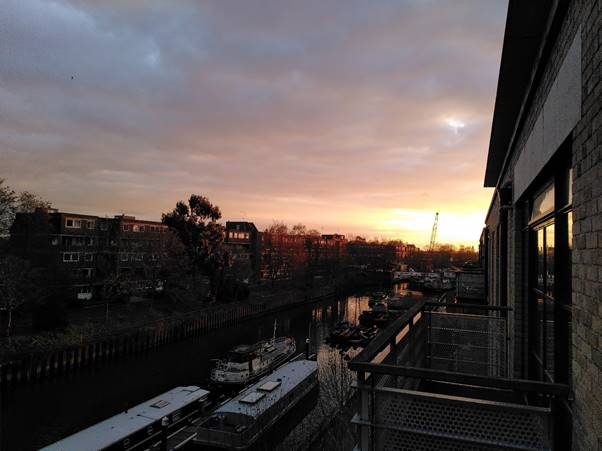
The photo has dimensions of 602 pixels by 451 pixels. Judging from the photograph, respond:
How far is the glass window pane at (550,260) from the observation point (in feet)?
13.2

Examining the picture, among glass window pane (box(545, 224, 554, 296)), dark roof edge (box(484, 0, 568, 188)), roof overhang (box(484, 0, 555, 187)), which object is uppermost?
roof overhang (box(484, 0, 555, 187))

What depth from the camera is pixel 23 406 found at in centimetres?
1839

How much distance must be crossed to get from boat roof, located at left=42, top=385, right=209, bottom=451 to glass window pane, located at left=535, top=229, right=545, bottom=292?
1371 cm

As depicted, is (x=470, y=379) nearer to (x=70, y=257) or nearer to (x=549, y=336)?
(x=549, y=336)

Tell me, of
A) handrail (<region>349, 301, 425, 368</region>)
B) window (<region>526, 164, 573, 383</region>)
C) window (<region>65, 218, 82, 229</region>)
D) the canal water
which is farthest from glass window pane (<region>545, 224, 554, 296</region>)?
window (<region>65, 218, 82, 229</region>)

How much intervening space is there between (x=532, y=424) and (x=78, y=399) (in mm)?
21533

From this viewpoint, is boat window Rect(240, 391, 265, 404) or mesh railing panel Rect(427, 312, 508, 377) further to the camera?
boat window Rect(240, 391, 265, 404)

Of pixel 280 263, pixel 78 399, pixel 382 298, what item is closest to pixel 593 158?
pixel 78 399

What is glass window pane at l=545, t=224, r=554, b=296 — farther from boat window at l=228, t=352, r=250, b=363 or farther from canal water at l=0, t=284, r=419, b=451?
boat window at l=228, t=352, r=250, b=363

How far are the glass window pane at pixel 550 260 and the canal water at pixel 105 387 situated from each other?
58.6 feet

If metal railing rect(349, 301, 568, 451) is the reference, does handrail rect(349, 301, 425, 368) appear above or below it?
above

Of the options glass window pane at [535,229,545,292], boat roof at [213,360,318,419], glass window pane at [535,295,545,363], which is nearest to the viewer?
glass window pane at [535,295,545,363]

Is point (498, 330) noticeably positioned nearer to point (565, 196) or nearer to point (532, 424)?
point (565, 196)

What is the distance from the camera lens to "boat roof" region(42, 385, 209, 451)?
1339 centimetres
